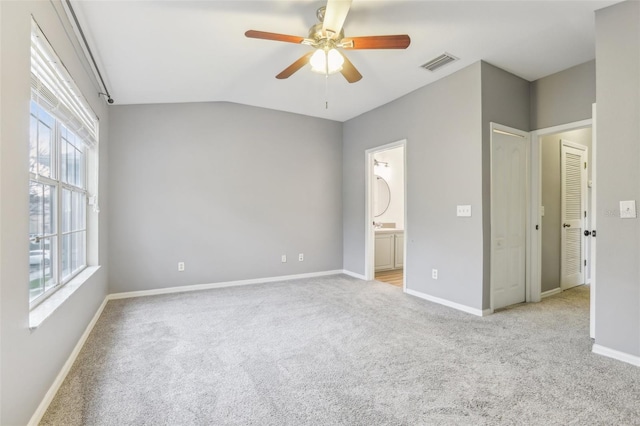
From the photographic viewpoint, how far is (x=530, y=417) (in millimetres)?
1641

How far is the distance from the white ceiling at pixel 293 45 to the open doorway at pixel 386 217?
1325 millimetres

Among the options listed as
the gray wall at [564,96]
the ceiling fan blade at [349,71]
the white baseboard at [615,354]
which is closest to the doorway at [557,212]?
the gray wall at [564,96]

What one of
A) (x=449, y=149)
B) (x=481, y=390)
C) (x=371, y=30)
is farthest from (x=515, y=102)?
(x=481, y=390)

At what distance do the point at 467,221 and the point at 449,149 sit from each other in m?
0.84

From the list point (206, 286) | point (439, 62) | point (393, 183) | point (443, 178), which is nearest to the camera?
point (439, 62)

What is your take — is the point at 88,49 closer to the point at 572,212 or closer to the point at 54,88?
the point at 54,88

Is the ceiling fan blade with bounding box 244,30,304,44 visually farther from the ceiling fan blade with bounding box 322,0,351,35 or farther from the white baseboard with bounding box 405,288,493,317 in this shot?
the white baseboard with bounding box 405,288,493,317

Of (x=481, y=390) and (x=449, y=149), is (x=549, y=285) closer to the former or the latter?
(x=449, y=149)

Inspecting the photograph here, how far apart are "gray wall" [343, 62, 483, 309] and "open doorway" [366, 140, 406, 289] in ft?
0.79

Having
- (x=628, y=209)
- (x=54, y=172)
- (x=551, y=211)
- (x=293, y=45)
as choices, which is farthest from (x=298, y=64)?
(x=551, y=211)

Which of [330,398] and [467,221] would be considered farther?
[467,221]

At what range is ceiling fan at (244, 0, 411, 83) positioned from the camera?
6.55ft

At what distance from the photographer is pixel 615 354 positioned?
7.50ft

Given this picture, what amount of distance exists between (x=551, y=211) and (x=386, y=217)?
112 inches
